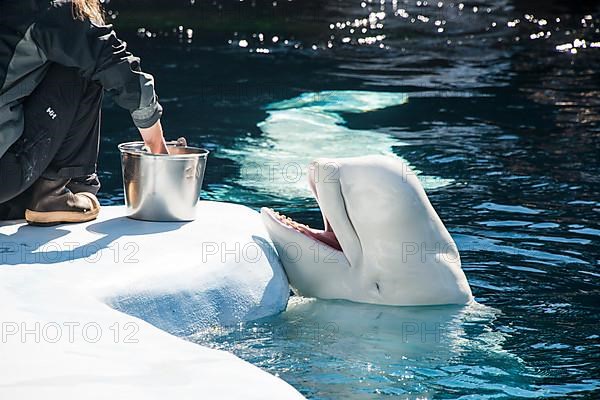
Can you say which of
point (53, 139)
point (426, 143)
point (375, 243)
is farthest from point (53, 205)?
point (426, 143)

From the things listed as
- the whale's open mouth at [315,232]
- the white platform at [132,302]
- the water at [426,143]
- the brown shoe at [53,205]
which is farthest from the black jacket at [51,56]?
the water at [426,143]

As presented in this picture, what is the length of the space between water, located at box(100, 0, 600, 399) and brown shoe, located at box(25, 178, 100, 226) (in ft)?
3.38

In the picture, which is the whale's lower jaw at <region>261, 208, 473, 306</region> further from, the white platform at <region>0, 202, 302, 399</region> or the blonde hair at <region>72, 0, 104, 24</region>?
the blonde hair at <region>72, 0, 104, 24</region>

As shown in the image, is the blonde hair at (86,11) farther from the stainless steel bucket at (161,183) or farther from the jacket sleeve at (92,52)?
the stainless steel bucket at (161,183)

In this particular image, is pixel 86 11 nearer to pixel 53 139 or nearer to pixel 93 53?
pixel 93 53

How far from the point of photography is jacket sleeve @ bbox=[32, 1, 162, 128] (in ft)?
15.2

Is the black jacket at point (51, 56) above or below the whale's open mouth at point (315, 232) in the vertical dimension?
above

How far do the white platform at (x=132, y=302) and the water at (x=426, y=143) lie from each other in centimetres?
23

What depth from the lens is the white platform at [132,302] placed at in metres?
3.54

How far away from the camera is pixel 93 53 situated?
4695mm

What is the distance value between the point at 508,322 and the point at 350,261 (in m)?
0.77

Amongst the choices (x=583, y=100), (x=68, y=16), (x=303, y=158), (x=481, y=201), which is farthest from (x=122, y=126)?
(x=68, y=16)

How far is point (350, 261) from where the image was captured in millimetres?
5184

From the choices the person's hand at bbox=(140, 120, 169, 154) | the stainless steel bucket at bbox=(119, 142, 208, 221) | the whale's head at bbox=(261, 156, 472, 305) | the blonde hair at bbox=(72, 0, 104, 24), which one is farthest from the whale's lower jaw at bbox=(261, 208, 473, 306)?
the blonde hair at bbox=(72, 0, 104, 24)
